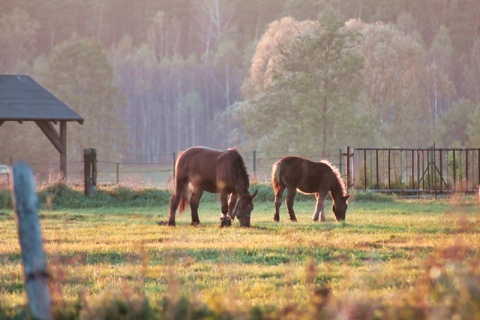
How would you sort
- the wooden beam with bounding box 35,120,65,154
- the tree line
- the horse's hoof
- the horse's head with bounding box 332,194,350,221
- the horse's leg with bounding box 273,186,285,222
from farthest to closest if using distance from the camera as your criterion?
the tree line
the wooden beam with bounding box 35,120,65,154
the horse's head with bounding box 332,194,350,221
the horse's leg with bounding box 273,186,285,222
the horse's hoof

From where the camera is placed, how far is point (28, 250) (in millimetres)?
6051

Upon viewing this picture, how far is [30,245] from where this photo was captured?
6.06 metres

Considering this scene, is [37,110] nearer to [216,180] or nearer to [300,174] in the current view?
[300,174]

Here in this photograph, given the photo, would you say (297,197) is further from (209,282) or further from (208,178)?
(209,282)

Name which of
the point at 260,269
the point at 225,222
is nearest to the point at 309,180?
the point at 225,222

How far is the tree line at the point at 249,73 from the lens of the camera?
5450 centimetres

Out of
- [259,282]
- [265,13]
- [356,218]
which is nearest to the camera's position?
[259,282]

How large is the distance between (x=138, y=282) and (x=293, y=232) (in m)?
6.55

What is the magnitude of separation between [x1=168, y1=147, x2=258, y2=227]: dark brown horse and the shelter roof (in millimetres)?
14745

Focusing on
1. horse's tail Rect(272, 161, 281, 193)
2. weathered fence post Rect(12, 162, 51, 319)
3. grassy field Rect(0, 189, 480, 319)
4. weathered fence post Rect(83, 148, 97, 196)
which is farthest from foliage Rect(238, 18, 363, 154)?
weathered fence post Rect(12, 162, 51, 319)

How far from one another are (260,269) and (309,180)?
1043 centimetres

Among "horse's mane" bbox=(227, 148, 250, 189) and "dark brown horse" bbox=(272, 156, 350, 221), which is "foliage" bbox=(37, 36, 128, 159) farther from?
"horse's mane" bbox=(227, 148, 250, 189)

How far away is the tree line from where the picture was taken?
54500 millimetres

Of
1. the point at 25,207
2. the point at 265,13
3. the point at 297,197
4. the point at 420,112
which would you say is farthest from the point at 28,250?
the point at 265,13
